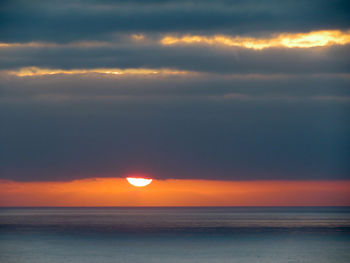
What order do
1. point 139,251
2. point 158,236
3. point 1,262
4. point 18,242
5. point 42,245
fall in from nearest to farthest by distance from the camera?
point 1,262 → point 139,251 → point 42,245 → point 18,242 → point 158,236

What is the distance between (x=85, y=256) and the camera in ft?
185

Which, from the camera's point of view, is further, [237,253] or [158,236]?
[158,236]

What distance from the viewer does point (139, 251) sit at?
61.0 metres

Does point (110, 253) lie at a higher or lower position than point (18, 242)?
lower

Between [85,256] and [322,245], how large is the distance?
91.5 feet

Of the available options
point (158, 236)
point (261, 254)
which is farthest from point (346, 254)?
point (158, 236)

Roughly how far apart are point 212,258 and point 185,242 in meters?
16.8

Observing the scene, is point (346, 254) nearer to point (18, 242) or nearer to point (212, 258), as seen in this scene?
point (212, 258)

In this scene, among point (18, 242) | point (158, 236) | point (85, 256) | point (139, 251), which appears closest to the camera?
point (85, 256)

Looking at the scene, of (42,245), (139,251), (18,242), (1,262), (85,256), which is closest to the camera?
(1,262)

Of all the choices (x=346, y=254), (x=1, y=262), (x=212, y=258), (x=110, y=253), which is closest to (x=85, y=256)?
(x=110, y=253)

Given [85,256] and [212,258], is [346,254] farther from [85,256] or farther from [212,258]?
[85,256]

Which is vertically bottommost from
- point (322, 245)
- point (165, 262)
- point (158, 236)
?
point (165, 262)

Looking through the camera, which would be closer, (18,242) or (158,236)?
(18,242)
